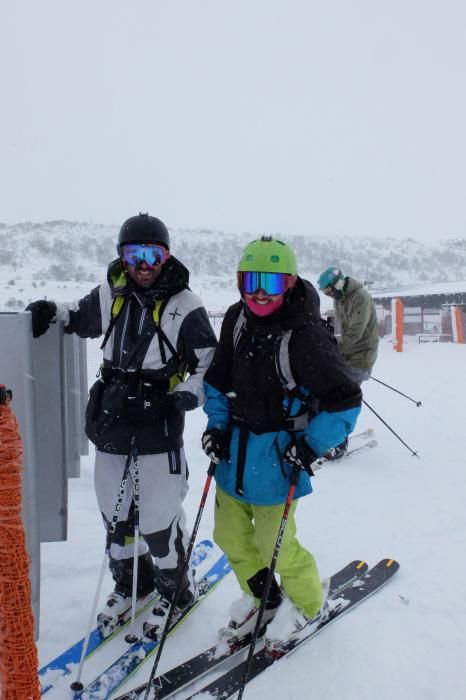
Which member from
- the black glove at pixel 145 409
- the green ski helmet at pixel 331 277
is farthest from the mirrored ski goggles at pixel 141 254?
the green ski helmet at pixel 331 277

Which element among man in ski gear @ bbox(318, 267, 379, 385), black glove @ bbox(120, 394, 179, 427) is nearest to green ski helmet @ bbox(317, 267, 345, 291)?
man in ski gear @ bbox(318, 267, 379, 385)

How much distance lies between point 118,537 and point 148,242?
1.65m

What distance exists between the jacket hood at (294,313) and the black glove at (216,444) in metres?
0.57

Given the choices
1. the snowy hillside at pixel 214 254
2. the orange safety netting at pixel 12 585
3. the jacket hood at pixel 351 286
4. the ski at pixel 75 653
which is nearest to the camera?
the orange safety netting at pixel 12 585

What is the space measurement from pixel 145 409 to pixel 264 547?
36.6 inches

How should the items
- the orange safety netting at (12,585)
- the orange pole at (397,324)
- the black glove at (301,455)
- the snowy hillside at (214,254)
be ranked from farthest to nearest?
the snowy hillside at (214,254)
the orange pole at (397,324)
the black glove at (301,455)
the orange safety netting at (12,585)

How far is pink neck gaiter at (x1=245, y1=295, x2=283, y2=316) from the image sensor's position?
8.14 feet

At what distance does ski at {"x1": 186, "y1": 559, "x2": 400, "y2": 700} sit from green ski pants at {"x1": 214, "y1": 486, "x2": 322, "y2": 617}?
290mm

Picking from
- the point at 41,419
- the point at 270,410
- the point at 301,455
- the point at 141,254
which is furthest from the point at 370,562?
the point at 141,254

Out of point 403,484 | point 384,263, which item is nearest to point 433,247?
point 384,263

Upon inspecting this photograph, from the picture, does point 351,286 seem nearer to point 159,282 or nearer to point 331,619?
point 159,282

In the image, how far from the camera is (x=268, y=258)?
245cm

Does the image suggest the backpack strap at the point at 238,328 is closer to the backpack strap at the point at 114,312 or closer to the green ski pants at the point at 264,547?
the backpack strap at the point at 114,312

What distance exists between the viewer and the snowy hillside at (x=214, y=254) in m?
67.2
